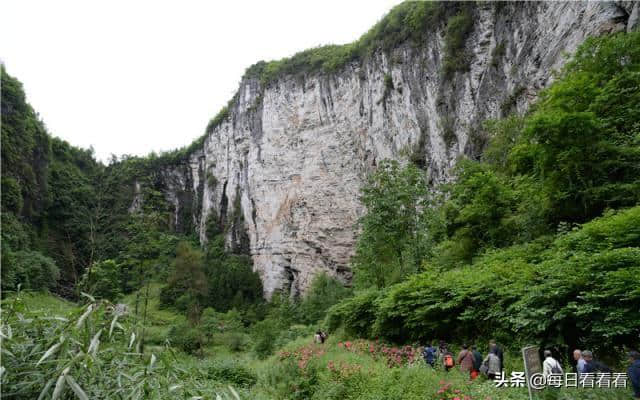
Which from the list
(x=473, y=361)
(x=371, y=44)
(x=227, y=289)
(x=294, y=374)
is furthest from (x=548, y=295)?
(x=227, y=289)

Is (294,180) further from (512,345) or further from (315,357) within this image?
(512,345)

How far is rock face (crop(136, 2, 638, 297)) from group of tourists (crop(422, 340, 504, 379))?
36.3 ft

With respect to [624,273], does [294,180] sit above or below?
above

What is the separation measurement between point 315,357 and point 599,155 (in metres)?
8.93

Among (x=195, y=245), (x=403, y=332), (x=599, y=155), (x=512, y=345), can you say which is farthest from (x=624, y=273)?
(x=195, y=245)

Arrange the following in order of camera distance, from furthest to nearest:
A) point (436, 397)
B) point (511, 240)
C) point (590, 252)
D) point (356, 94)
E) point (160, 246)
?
1. point (356, 94)
2. point (160, 246)
3. point (511, 240)
4. point (590, 252)
5. point (436, 397)

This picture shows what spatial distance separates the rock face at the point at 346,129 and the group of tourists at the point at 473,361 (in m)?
11.1

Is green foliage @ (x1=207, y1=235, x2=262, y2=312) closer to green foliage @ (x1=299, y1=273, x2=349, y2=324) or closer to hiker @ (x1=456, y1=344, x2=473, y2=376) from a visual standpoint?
green foliage @ (x1=299, y1=273, x2=349, y2=324)

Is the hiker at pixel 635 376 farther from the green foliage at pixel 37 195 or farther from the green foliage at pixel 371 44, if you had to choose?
the green foliage at pixel 37 195

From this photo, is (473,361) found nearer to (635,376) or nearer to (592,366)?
(592,366)

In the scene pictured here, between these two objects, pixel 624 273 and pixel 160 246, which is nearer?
pixel 624 273

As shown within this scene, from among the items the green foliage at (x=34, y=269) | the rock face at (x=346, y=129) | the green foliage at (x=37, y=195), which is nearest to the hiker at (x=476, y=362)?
the rock face at (x=346, y=129)

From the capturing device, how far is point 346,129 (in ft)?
110

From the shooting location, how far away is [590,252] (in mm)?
6078
